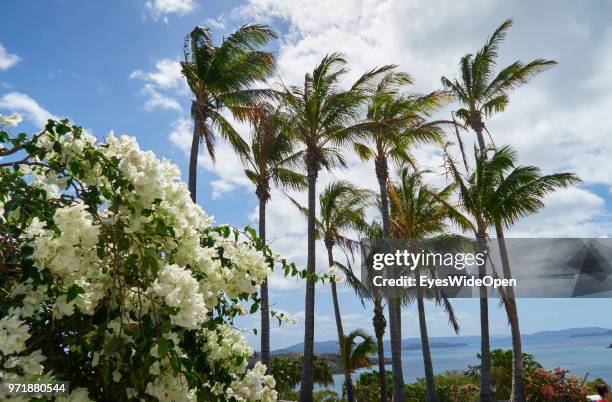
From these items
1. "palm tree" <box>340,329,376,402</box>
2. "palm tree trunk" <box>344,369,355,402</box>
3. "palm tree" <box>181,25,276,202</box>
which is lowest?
"palm tree trunk" <box>344,369,355,402</box>

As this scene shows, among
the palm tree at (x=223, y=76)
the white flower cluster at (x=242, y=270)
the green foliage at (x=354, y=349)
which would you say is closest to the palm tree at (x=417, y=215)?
the green foliage at (x=354, y=349)

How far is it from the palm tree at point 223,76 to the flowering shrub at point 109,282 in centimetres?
1112

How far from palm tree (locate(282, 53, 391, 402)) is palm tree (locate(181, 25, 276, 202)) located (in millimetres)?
1797

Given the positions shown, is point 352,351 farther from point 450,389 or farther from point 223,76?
point 223,76

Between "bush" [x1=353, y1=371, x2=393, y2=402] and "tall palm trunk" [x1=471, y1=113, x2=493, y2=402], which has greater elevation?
"tall palm trunk" [x1=471, y1=113, x2=493, y2=402]

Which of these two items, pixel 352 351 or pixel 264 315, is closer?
pixel 264 315

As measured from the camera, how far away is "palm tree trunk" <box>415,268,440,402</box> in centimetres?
1956

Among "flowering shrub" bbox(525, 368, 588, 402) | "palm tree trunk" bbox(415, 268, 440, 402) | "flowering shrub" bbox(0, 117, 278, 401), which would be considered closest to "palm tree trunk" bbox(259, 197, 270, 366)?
"palm tree trunk" bbox(415, 268, 440, 402)

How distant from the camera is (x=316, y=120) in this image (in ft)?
54.6

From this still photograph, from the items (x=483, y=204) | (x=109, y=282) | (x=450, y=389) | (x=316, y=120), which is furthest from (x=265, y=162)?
(x=109, y=282)

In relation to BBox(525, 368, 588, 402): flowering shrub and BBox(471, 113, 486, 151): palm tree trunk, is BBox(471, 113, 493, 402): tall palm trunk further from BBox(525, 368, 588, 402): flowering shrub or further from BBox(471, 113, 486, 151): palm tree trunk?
BBox(471, 113, 486, 151): palm tree trunk

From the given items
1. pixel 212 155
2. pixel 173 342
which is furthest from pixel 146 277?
pixel 212 155

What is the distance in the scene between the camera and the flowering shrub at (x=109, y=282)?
2512 mm

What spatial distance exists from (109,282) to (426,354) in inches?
755
